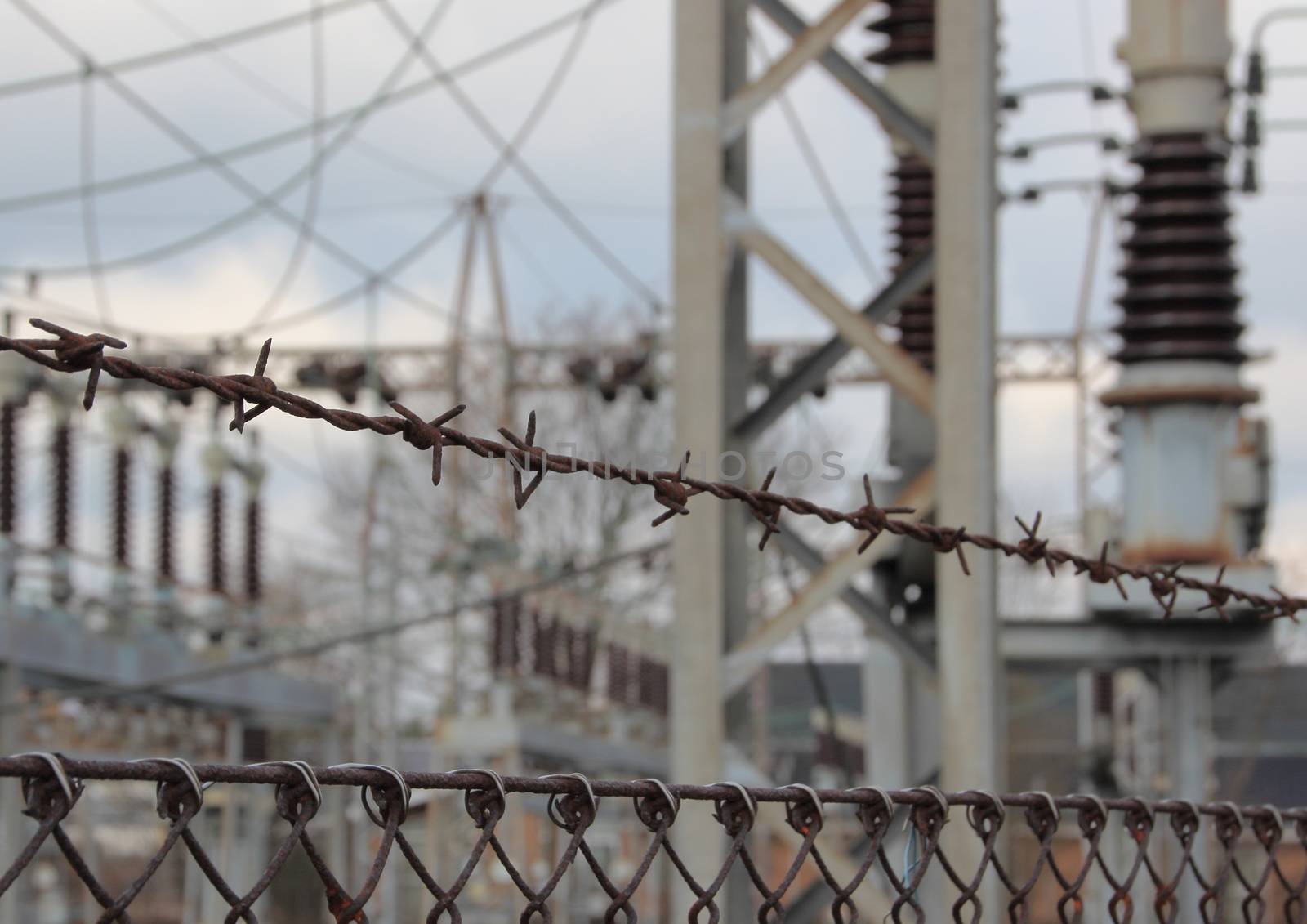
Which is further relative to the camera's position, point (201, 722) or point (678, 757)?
point (201, 722)

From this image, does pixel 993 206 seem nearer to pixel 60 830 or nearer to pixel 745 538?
pixel 745 538

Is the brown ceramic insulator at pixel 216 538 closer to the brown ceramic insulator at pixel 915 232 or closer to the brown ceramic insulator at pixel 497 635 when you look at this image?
the brown ceramic insulator at pixel 497 635

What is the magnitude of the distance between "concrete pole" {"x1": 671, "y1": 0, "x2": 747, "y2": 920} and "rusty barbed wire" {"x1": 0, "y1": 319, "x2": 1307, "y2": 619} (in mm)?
3188

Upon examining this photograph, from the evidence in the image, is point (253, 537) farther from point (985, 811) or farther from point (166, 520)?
point (985, 811)

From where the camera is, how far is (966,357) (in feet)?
21.9

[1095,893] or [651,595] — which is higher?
[651,595]

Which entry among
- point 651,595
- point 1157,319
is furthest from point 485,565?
point 1157,319

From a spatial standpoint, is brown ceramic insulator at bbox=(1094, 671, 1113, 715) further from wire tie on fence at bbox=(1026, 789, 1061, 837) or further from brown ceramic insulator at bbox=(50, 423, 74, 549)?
wire tie on fence at bbox=(1026, 789, 1061, 837)

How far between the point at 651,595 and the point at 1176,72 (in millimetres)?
27388

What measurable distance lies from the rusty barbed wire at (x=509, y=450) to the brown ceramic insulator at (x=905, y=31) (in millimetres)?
4200

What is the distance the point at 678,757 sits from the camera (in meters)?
6.69

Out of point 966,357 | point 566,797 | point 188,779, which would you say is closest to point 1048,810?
point 566,797

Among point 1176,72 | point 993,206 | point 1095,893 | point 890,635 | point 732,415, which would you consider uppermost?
point 1176,72

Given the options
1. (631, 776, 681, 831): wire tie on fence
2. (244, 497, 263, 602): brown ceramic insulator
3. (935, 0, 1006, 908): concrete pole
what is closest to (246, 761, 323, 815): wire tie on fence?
(631, 776, 681, 831): wire tie on fence
